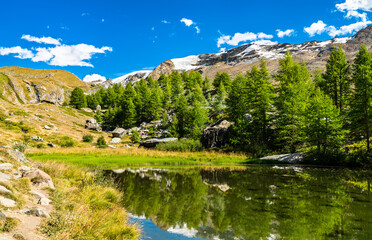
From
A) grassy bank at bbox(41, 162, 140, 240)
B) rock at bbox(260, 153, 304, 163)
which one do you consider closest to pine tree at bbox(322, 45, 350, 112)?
rock at bbox(260, 153, 304, 163)

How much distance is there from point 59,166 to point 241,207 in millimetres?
11958

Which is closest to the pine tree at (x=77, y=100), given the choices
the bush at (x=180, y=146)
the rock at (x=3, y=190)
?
the bush at (x=180, y=146)

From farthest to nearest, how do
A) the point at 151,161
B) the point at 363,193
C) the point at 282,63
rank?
1. the point at 282,63
2. the point at 151,161
3. the point at 363,193

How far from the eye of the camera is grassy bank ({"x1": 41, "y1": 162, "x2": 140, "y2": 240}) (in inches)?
216

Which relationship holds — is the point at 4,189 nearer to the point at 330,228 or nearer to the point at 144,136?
the point at 330,228

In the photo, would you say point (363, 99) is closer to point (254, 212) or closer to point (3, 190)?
point (254, 212)

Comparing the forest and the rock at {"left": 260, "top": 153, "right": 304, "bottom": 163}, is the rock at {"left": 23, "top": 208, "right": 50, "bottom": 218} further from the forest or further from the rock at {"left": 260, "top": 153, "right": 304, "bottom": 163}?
the rock at {"left": 260, "top": 153, "right": 304, "bottom": 163}

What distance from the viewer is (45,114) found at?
72.2 metres

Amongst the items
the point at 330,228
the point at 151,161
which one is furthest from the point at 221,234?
the point at 151,161

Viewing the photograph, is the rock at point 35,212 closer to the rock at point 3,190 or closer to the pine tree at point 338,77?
the rock at point 3,190

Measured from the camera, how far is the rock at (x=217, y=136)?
152ft

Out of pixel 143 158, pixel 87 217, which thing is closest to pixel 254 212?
pixel 87 217

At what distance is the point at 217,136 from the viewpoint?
47.3 metres

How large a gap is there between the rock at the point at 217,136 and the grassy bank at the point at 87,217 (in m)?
35.8
